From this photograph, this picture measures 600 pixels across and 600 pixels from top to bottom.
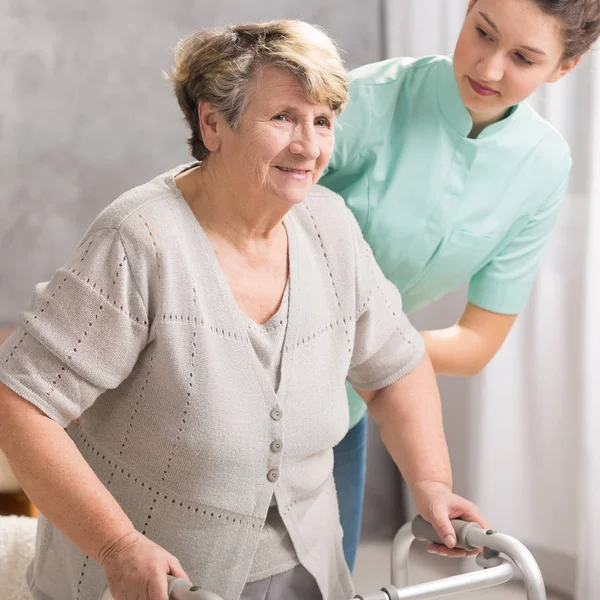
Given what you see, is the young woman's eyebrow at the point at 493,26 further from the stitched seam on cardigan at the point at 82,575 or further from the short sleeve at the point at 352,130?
the stitched seam on cardigan at the point at 82,575

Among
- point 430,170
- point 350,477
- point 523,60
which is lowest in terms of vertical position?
point 350,477

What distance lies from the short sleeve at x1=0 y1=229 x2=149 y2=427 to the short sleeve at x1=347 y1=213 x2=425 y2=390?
427mm

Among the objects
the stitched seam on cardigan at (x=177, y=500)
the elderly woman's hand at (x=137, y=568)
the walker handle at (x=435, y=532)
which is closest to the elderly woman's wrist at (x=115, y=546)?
the elderly woman's hand at (x=137, y=568)

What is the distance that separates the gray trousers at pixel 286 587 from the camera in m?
1.52

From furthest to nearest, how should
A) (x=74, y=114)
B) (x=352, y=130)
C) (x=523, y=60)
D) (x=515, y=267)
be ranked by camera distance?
(x=74, y=114), (x=515, y=267), (x=352, y=130), (x=523, y=60)

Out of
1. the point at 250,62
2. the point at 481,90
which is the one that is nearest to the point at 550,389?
the point at 481,90

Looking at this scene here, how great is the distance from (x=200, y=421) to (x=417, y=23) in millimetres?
2525

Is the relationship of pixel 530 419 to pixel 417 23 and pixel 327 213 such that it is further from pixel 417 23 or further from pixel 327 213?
pixel 327 213

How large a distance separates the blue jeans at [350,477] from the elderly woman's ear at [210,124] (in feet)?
2.98

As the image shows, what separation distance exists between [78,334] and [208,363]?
19cm

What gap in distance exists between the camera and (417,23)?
3.56 meters

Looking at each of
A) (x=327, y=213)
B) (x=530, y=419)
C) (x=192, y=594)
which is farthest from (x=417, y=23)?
(x=192, y=594)

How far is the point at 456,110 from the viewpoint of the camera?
6.25 feet

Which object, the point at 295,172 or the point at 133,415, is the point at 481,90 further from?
the point at 133,415
